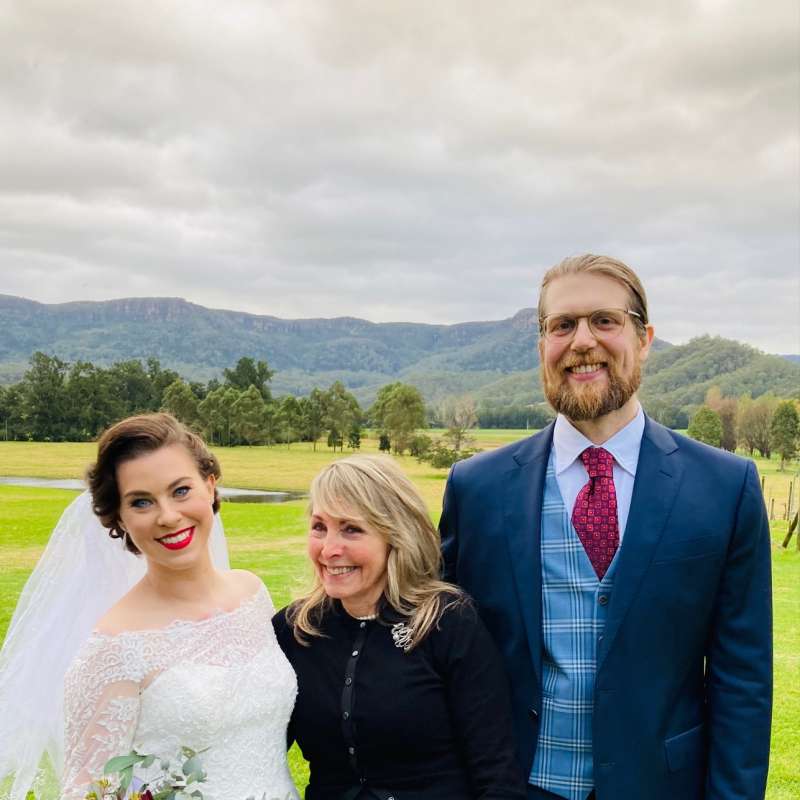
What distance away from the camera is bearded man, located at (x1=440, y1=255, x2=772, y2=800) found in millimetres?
3102

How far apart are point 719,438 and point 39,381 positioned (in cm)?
8043

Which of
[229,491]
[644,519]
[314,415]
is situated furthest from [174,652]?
[314,415]

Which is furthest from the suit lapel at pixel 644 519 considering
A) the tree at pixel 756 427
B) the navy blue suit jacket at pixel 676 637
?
the tree at pixel 756 427

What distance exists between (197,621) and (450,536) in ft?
4.10

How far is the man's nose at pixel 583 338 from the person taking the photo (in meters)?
3.20

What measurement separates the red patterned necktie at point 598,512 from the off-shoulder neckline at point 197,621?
1664mm

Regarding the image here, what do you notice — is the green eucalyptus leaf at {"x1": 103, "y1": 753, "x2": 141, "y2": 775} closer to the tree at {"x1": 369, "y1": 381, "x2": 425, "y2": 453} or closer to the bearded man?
the bearded man

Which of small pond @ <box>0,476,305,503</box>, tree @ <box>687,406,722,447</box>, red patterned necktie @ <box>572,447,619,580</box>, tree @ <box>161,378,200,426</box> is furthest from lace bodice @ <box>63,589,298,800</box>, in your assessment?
tree @ <box>687,406,722,447</box>

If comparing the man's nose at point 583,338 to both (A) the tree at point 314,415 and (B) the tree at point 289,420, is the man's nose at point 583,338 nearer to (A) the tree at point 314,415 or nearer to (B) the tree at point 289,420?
(A) the tree at point 314,415

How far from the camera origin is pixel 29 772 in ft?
13.9

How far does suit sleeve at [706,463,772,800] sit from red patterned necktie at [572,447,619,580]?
482 millimetres

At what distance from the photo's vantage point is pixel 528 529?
3.27 metres

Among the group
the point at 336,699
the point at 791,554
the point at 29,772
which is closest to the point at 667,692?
the point at 336,699

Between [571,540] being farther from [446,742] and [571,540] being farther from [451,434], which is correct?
[451,434]
